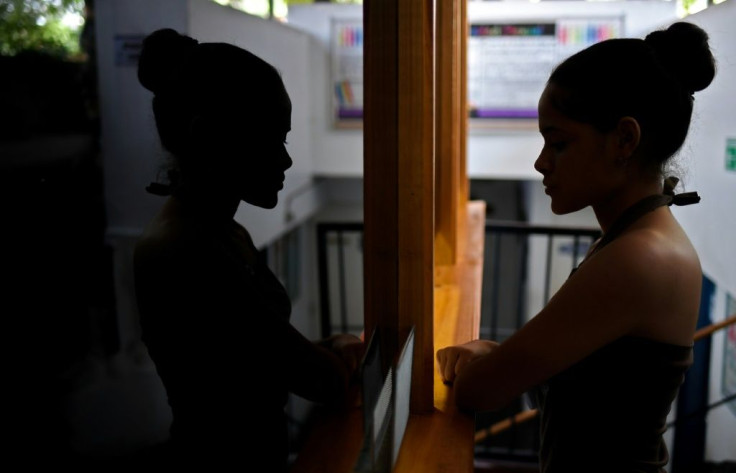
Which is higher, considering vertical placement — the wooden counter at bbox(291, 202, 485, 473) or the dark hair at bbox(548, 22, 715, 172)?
the dark hair at bbox(548, 22, 715, 172)

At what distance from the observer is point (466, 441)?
0.96 meters

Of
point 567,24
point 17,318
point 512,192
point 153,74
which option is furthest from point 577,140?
point 512,192

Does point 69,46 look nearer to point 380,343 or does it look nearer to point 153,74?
point 153,74

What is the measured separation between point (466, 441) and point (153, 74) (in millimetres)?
623

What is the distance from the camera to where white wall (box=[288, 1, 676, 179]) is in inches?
160

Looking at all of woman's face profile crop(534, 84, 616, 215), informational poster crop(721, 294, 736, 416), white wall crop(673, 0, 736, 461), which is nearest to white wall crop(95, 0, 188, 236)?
woman's face profile crop(534, 84, 616, 215)

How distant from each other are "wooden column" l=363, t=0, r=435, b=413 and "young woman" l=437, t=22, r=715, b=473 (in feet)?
0.41

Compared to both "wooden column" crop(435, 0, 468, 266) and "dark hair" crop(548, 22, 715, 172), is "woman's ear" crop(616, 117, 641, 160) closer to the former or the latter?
"dark hair" crop(548, 22, 715, 172)

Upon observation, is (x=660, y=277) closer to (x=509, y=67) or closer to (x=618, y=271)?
(x=618, y=271)

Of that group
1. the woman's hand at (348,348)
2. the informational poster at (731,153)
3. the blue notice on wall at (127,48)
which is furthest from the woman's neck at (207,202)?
the informational poster at (731,153)

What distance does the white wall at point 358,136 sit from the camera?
13.3 feet

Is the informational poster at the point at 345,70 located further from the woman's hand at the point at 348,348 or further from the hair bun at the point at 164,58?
the hair bun at the point at 164,58

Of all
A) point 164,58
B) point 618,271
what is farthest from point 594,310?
point 164,58

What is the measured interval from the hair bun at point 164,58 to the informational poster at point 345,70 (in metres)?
3.54
